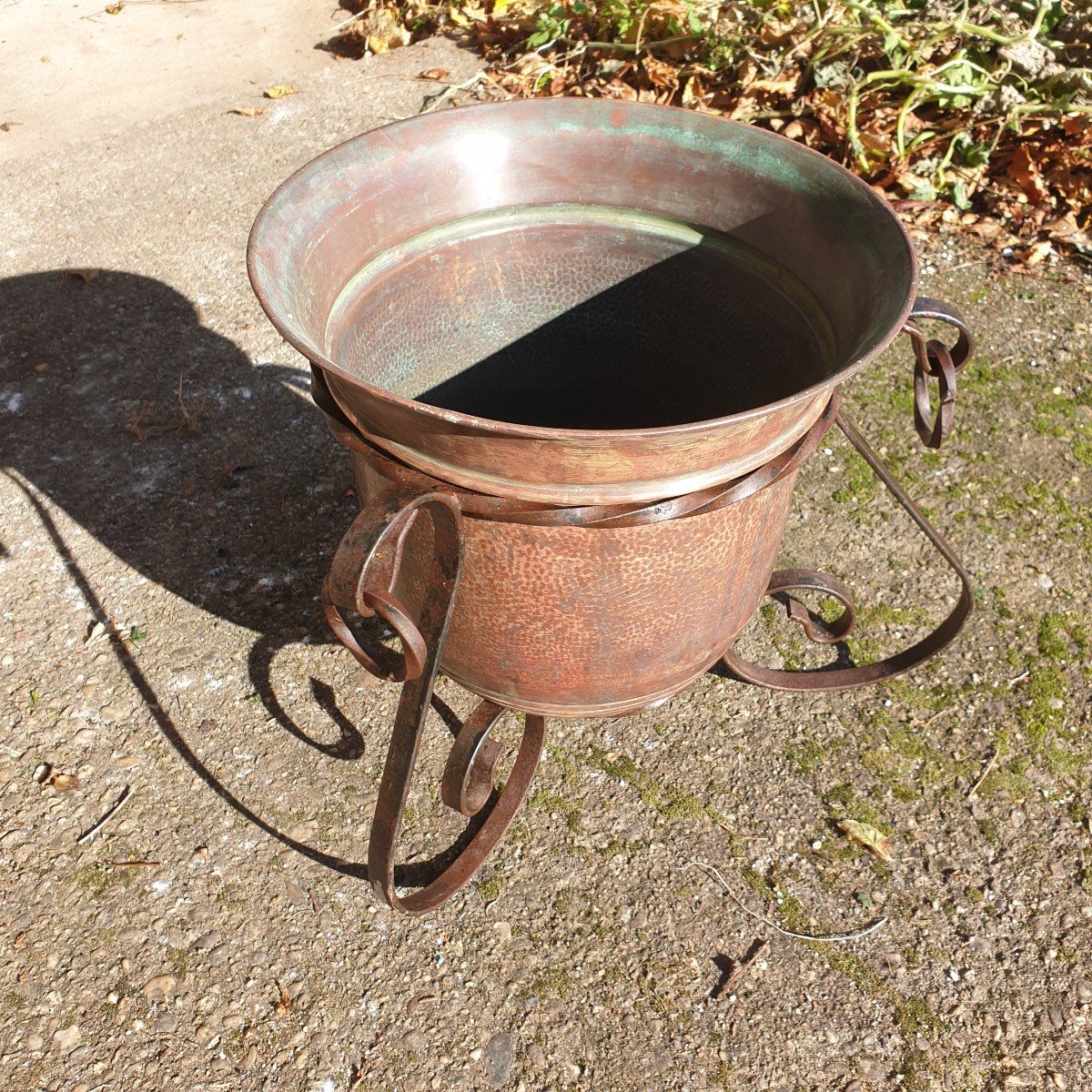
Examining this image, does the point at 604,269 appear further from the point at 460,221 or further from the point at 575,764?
the point at 575,764

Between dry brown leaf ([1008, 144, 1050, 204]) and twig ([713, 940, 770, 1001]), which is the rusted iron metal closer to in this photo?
twig ([713, 940, 770, 1001])

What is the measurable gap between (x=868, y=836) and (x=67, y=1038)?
1505 millimetres

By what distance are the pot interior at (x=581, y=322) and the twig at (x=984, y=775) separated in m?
0.94

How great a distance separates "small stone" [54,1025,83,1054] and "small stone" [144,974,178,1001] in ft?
0.39

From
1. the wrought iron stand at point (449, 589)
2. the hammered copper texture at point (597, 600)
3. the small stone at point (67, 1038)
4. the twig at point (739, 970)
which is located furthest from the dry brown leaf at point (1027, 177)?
the small stone at point (67, 1038)

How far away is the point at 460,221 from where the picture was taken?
178 cm

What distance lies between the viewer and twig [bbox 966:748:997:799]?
6.68 ft

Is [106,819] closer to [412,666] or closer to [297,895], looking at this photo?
[297,895]

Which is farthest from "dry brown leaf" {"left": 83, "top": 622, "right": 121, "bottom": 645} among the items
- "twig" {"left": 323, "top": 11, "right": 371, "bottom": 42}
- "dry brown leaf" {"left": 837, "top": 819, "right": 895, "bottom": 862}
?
"twig" {"left": 323, "top": 11, "right": 371, "bottom": 42}

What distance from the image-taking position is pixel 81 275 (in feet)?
10.7

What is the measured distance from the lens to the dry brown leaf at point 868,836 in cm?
193

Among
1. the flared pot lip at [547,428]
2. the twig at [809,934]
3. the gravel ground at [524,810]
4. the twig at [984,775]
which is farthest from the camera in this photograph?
the twig at [984,775]

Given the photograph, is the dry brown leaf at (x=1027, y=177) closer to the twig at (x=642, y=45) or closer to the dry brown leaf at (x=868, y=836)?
the twig at (x=642, y=45)

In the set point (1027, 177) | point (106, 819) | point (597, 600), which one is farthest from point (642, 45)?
point (106, 819)
